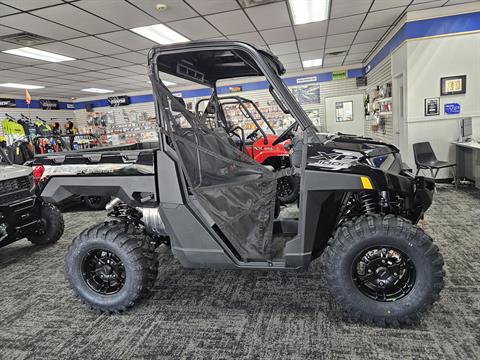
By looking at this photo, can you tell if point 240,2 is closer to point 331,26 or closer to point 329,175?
point 331,26

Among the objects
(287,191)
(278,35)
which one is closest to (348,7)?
(278,35)

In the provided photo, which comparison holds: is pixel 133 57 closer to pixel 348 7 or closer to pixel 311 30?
pixel 311 30

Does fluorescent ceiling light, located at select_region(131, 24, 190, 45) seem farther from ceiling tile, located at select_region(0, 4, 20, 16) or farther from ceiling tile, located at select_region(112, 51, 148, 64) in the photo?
ceiling tile, located at select_region(0, 4, 20, 16)

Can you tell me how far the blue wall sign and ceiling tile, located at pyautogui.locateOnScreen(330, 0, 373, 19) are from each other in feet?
7.90

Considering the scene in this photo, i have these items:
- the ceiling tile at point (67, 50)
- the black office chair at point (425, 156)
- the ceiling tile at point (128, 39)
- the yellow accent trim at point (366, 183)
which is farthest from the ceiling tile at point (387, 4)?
the ceiling tile at point (67, 50)

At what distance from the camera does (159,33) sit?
6.31 m

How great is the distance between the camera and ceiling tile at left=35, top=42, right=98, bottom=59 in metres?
6.55

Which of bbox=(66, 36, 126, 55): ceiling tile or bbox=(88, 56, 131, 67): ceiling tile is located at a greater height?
bbox=(88, 56, 131, 67): ceiling tile

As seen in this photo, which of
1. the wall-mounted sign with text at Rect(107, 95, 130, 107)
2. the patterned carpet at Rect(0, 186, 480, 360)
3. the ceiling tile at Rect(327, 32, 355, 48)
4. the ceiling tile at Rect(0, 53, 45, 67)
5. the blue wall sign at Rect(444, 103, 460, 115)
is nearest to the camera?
the patterned carpet at Rect(0, 186, 480, 360)

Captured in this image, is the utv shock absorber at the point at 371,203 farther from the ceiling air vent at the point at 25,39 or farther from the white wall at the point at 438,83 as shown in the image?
the ceiling air vent at the point at 25,39

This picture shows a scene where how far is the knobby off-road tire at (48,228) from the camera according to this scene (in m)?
4.29

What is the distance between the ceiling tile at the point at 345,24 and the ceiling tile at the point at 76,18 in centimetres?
414

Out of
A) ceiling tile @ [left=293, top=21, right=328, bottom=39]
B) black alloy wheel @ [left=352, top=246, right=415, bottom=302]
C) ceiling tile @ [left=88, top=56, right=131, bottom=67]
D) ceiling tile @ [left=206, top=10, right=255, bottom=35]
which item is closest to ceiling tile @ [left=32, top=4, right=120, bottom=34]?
ceiling tile @ [left=206, top=10, right=255, bottom=35]

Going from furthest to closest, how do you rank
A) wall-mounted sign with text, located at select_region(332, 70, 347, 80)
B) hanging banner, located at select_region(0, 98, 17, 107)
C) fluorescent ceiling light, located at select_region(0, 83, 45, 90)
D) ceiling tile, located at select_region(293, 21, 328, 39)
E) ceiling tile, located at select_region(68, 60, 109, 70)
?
wall-mounted sign with text, located at select_region(332, 70, 347, 80), hanging banner, located at select_region(0, 98, 17, 107), fluorescent ceiling light, located at select_region(0, 83, 45, 90), ceiling tile, located at select_region(68, 60, 109, 70), ceiling tile, located at select_region(293, 21, 328, 39)
